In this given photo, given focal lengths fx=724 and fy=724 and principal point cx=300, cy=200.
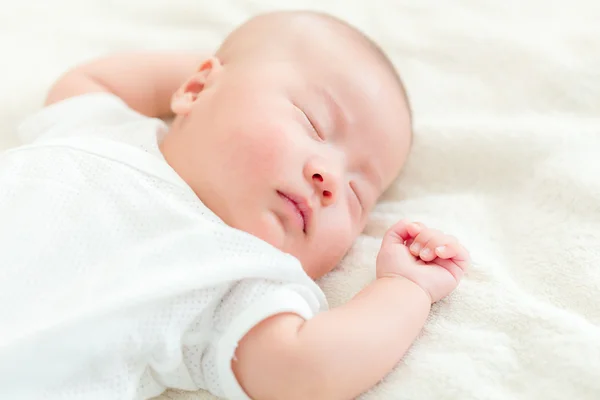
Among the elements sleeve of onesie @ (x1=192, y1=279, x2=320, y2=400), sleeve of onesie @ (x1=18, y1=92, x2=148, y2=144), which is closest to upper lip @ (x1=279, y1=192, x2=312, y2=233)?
sleeve of onesie @ (x1=192, y1=279, x2=320, y2=400)

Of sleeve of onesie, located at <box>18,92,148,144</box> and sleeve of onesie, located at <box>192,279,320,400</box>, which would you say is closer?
sleeve of onesie, located at <box>192,279,320,400</box>

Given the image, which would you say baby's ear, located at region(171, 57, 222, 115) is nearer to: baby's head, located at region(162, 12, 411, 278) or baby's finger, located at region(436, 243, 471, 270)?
baby's head, located at region(162, 12, 411, 278)

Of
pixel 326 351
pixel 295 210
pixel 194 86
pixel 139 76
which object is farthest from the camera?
pixel 139 76

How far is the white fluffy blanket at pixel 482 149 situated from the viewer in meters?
0.87

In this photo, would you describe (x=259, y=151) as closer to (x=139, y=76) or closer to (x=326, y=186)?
(x=326, y=186)

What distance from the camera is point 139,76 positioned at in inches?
51.7

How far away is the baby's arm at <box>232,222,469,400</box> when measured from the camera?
0.83m

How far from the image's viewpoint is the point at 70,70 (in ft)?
4.31

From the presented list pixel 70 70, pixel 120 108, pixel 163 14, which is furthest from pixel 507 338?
pixel 163 14

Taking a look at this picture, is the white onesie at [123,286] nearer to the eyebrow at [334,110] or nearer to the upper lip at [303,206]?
the upper lip at [303,206]

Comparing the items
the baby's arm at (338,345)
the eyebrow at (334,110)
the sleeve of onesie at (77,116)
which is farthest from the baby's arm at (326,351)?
the sleeve of onesie at (77,116)

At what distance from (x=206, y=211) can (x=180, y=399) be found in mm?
244

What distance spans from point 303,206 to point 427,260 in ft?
0.60

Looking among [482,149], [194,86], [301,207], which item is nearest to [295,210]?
[301,207]
